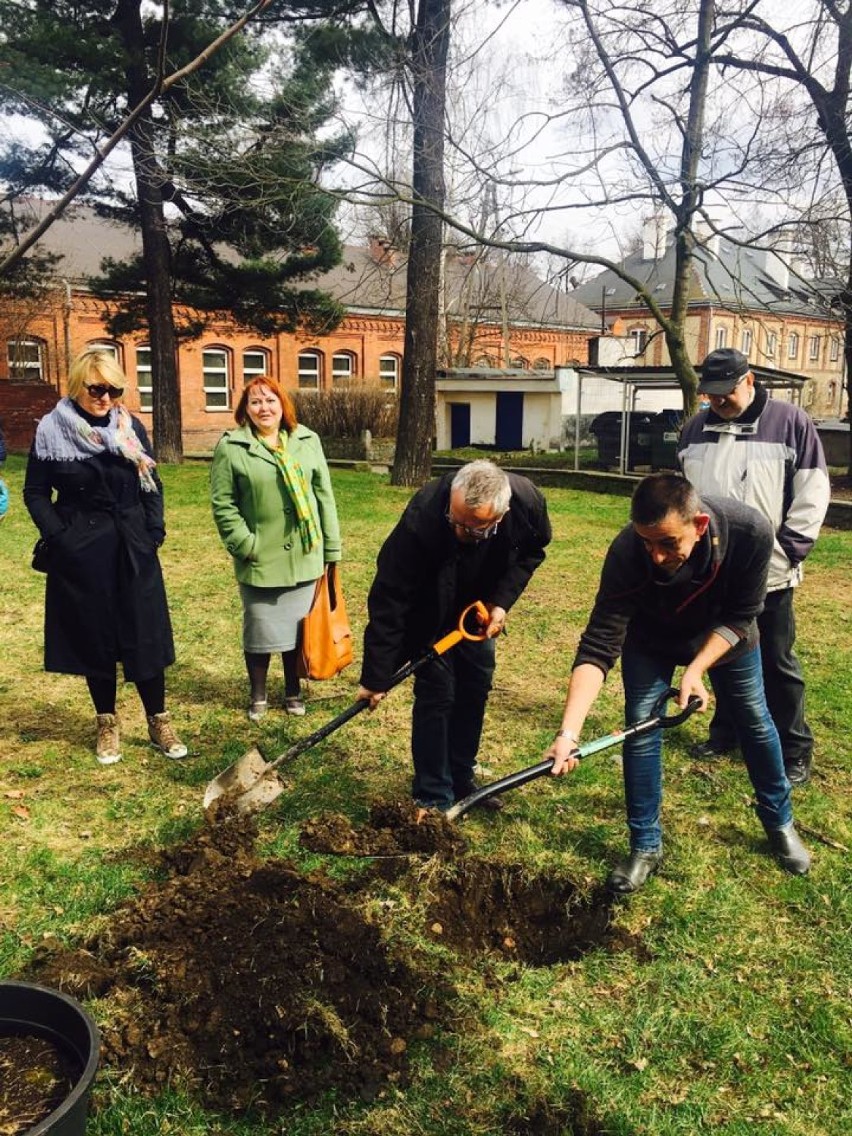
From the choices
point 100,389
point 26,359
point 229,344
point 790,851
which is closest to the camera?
point 790,851

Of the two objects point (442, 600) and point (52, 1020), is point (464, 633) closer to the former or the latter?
point (442, 600)

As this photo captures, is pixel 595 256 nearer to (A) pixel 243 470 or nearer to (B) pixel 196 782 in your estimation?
(A) pixel 243 470

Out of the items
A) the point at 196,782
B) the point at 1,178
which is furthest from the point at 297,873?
the point at 1,178

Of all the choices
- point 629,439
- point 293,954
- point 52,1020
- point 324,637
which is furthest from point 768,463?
point 629,439

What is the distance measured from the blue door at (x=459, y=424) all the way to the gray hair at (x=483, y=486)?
24.3 metres

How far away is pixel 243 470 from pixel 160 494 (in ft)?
1.41

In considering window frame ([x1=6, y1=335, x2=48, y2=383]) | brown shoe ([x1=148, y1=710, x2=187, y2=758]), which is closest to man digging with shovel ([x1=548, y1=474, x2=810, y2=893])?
brown shoe ([x1=148, y1=710, x2=187, y2=758])

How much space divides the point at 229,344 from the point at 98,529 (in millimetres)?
28674

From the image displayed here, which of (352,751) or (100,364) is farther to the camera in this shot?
(352,751)

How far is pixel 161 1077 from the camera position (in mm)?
2336

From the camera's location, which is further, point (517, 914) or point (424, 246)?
point (424, 246)

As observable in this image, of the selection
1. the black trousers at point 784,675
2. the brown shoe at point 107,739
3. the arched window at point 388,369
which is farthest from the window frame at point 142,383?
the black trousers at point 784,675

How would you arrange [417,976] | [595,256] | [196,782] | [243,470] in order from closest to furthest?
1. [417,976]
2. [196,782]
3. [243,470]
4. [595,256]

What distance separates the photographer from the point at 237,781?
12.3 feet
